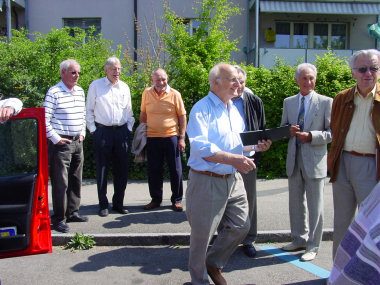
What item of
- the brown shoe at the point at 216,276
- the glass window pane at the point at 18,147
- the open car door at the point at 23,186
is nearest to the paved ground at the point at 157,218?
the brown shoe at the point at 216,276

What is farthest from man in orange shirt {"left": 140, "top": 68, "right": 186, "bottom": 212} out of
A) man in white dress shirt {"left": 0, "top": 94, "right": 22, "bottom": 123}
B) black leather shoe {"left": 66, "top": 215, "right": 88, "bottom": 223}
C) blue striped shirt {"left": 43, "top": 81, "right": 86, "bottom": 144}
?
man in white dress shirt {"left": 0, "top": 94, "right": 22, "bottom": 123}

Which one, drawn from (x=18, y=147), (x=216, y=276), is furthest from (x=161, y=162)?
(x=18, y=147)

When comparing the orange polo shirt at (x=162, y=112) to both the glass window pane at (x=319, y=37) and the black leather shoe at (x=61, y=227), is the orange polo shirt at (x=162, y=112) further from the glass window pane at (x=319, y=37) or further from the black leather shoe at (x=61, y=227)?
the glass window pane at (x=319, y=37)

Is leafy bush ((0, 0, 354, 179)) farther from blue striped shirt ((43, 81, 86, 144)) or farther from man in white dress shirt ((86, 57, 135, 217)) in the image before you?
blue striped shirt ((43, 81, 86, 144))

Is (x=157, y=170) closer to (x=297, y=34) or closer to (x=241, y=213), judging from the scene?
(x=241, y=213)

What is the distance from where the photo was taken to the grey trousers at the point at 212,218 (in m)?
3.44

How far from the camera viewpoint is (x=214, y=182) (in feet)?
11.3

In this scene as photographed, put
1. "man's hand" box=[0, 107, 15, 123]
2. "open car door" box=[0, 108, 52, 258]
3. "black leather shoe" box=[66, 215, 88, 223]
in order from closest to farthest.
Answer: "man's hand" box=[0, 107, 15, 123] → "open car door" box=[0, 108, 52, 258] → "black leather shoe" box=[66, 215, 88, 223]

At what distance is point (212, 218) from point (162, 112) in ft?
9.40

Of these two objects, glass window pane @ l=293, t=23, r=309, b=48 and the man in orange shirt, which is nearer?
the man in orange shirt

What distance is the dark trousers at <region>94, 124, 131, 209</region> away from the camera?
5.77 m

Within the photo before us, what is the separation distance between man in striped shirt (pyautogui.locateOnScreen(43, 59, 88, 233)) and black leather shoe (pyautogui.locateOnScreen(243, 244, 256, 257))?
2316 millimetres

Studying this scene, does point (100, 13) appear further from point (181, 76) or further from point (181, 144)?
point (181, 144)

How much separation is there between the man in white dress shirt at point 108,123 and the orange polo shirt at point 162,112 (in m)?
0.37
